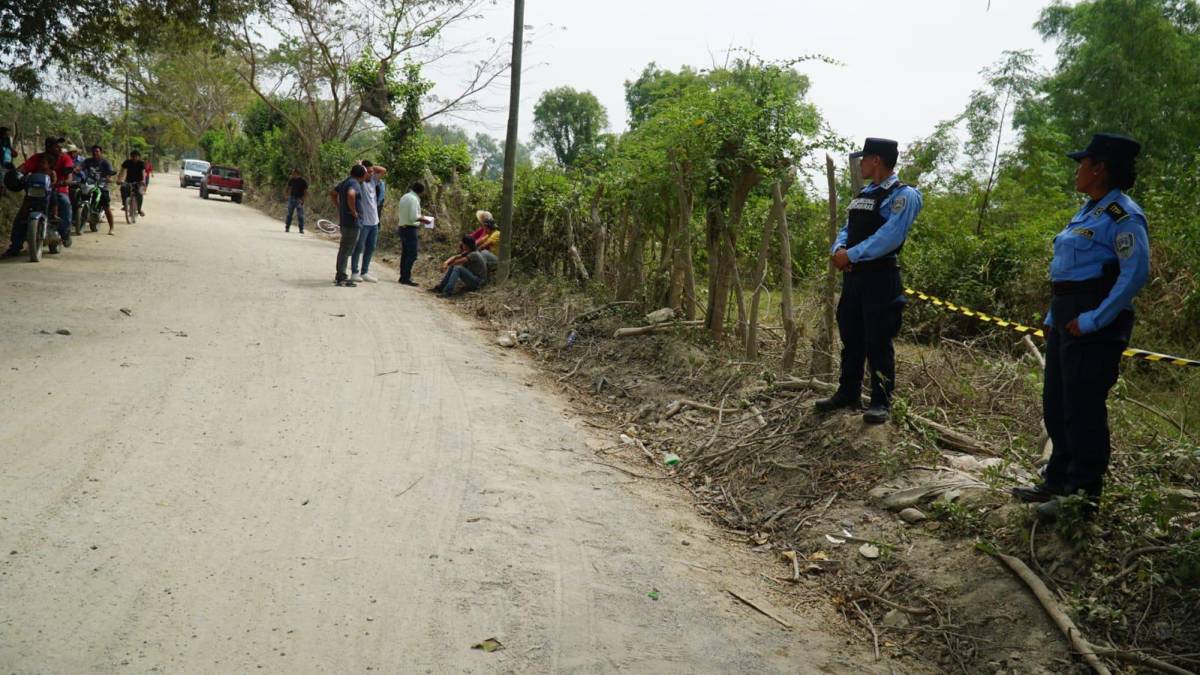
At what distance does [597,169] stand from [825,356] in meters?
6.54

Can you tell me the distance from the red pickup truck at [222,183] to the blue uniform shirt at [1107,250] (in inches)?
1563

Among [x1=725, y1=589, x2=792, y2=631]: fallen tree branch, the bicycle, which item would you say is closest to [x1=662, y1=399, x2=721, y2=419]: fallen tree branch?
[x1=725, y1=589, x2=792, y2=631]: fallen tree branch

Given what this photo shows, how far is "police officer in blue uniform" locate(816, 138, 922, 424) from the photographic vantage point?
5.66 metres

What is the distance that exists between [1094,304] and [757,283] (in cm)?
373

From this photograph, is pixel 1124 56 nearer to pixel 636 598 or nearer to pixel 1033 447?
pixel 1033 447

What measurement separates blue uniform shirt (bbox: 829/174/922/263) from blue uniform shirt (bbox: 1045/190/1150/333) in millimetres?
1119

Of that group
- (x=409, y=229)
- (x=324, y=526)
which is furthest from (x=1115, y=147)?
(x=409, y=229)

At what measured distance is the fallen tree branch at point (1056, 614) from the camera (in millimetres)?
3682

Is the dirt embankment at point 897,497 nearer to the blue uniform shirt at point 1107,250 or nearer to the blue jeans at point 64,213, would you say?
Result: the blue uniform shirt at point 1107,250

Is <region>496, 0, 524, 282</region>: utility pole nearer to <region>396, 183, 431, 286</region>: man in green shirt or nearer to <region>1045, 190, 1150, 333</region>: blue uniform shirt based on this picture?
<region>396, 183, 431, 286</region>: man in green shirt

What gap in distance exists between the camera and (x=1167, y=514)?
4.04 m

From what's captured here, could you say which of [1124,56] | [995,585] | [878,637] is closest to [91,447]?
[878,637]

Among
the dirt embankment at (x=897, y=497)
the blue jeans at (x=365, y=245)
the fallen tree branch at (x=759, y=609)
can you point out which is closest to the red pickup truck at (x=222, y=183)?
the blue jeans at (x=365, y=245)

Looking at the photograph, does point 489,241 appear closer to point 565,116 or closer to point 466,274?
point 466,274
